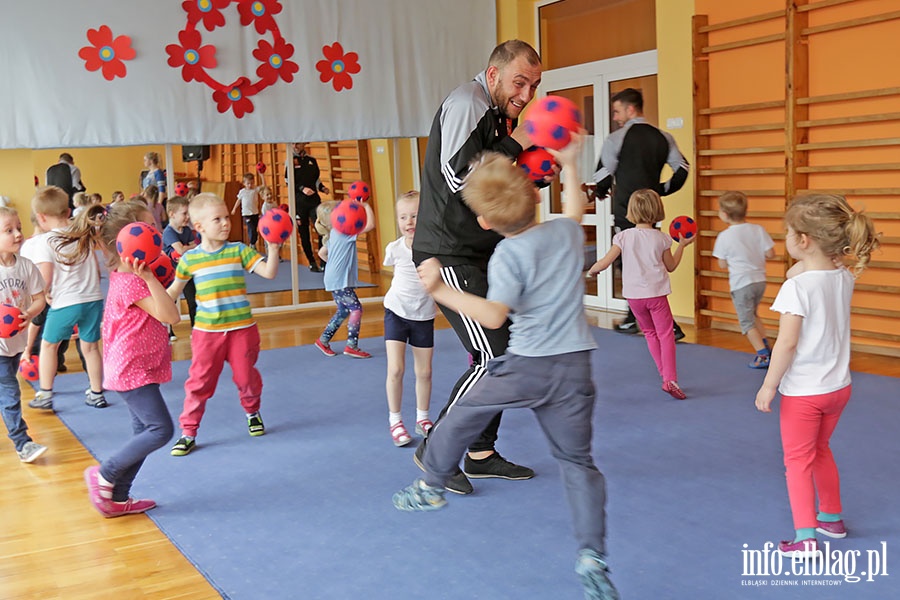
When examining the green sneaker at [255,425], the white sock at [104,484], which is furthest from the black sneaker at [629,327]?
the white sock at [104,484]

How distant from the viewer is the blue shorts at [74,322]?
212 inches

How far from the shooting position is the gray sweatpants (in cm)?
263

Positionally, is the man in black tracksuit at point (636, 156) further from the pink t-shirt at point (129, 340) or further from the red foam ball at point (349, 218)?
the pink t-shirt at point (129, 340)

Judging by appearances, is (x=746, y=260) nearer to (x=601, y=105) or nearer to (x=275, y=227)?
(x=275, y=227)

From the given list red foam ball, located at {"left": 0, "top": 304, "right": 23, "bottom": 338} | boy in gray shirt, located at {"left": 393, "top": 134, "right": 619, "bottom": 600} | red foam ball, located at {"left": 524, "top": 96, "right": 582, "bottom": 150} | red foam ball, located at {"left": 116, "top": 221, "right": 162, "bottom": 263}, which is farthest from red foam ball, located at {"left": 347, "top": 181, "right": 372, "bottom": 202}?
boy in gray shirt, located at {"left": 393, "top": 134, "right": 619, "bottom": 600}

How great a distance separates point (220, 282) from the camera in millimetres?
4555

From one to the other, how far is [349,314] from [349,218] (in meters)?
1.92

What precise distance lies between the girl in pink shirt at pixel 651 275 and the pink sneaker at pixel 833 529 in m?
2.07

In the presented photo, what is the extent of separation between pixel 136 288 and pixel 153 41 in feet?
17.8

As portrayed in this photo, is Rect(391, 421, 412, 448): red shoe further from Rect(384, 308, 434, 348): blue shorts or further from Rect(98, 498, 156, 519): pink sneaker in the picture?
Rect(98, 498, 156, 519): pink sneaker

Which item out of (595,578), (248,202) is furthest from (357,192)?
(248,202)

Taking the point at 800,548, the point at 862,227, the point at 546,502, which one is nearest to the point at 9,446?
the point at 546,502

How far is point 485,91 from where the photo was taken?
11.7 ft

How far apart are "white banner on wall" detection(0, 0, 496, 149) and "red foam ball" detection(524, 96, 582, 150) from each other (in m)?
6.24
